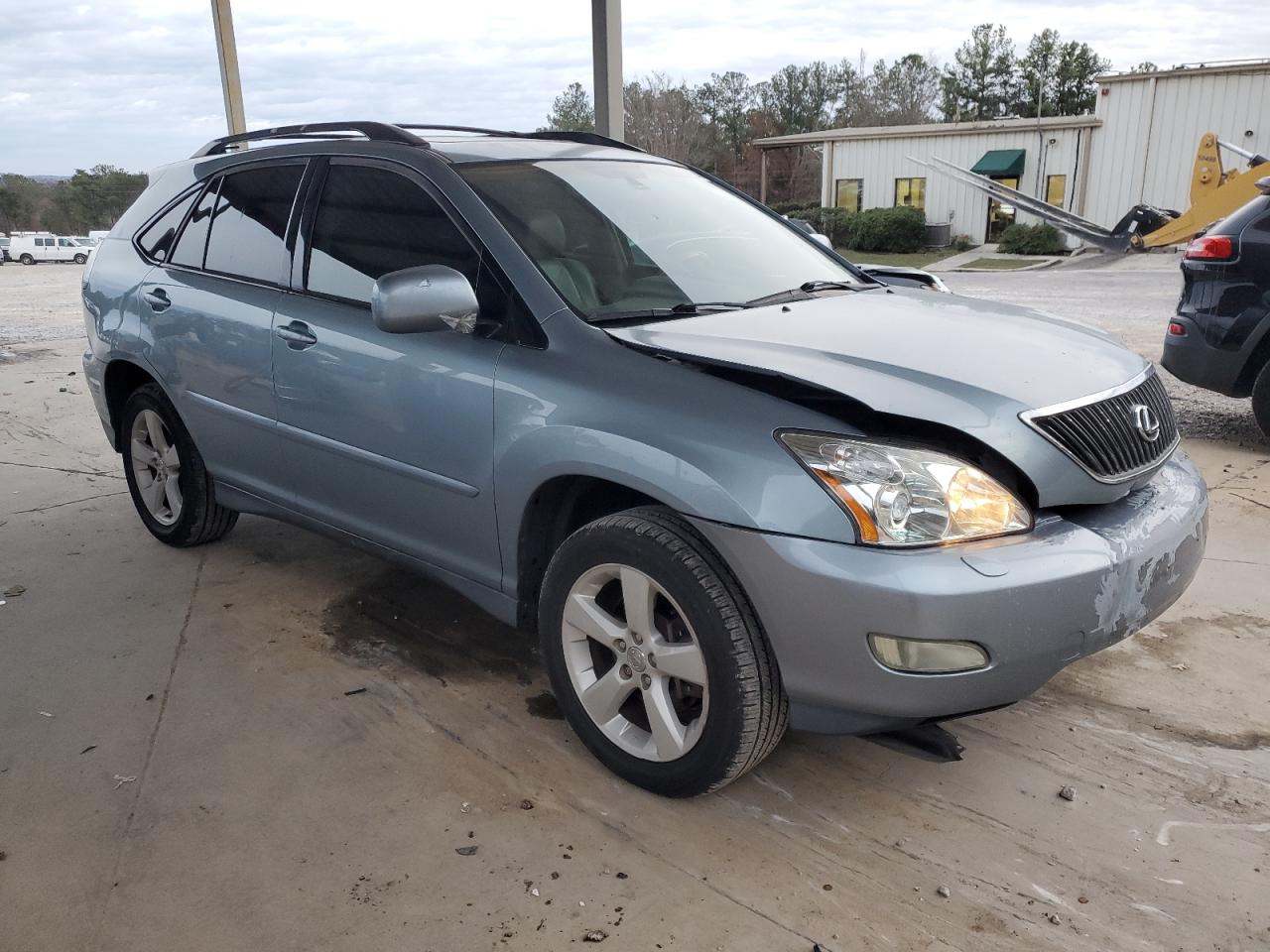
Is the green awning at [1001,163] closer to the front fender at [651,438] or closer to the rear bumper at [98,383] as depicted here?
the rear bumper at [98,383]

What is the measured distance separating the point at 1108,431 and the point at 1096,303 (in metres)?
12.6

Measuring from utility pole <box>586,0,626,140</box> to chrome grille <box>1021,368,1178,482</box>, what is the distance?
4352mm

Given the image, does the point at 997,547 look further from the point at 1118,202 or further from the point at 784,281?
the point at 1118,202

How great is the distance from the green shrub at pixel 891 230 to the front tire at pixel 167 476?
27.0 meters

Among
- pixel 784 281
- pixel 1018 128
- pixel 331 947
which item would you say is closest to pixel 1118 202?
pixel 1018 128

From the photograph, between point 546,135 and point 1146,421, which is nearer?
point 1146,421

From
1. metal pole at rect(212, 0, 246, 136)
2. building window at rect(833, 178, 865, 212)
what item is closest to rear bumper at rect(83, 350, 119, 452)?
metal pole at rect(212, 0, 246, 136)

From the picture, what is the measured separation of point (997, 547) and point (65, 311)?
16948 millimetres

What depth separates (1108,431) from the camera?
258 cm

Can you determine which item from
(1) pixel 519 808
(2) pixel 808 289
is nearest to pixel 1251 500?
(2) pixel 808 289

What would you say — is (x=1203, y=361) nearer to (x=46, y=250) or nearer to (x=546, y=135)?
(x=546, y=135)

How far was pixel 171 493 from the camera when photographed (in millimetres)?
4555

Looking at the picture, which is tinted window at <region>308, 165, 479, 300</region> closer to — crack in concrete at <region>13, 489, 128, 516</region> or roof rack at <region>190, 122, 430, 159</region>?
roof rack at <region>190, 122, 430, 159</region>

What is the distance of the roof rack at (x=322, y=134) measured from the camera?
3426 millimetres
